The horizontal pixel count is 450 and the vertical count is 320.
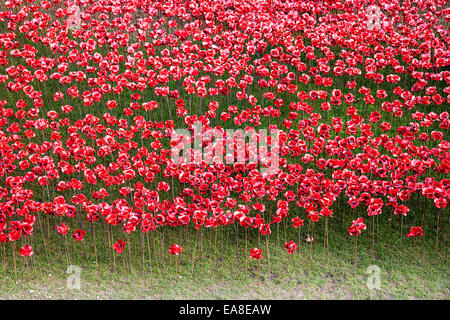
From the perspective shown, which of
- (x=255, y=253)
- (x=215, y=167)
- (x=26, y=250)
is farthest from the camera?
(x=215, y=167)

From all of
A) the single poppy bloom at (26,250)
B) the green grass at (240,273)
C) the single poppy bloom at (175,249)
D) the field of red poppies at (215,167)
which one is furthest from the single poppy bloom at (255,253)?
the single poppy bloom at (26,250)

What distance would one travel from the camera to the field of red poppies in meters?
5.73

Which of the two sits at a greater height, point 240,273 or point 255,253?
point 255,253

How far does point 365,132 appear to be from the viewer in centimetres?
631

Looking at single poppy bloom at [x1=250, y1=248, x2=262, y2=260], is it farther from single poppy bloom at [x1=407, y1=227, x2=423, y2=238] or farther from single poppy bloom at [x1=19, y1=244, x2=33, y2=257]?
single poppy bloom at [x1=19, y1=244, x2=33, y2=257]

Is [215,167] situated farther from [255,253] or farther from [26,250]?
[26,250]

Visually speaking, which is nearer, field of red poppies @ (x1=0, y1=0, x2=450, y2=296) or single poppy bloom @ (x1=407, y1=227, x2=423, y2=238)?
single poppy bloom @ (x1=407, y1=227, x2=423, y2=238)

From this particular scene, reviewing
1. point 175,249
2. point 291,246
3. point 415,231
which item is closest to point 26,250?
point 175,249

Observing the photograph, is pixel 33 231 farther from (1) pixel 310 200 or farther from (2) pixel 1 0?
(2) pixel 1 0

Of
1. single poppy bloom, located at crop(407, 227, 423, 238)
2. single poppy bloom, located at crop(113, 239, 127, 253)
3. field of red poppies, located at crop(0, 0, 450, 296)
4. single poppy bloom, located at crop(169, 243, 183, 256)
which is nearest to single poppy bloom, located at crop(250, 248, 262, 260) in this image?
field of red poppies, located at crop(0, 0, 450, 296)

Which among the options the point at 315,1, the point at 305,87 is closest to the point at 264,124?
the point at 305,87

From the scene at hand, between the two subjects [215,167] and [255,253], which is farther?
[215,167]

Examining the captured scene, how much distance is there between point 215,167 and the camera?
19.9ft

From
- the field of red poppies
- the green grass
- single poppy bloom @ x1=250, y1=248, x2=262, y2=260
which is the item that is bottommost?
the green grass
